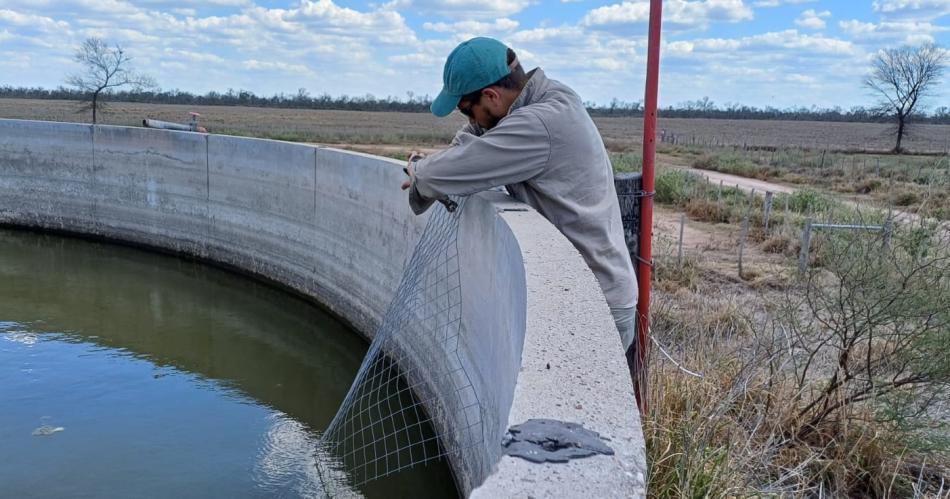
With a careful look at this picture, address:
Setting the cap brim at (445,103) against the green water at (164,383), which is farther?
the green water at (164,383)

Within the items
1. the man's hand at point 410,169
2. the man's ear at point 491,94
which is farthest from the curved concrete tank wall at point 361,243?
the man's ear at point 491,94

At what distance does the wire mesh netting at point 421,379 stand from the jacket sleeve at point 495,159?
1475 mm

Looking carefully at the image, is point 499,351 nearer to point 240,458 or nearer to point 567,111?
point 567,111

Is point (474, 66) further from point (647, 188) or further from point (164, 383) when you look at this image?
point (164, 383)

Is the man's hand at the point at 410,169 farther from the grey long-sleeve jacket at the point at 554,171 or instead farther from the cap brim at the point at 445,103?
the cap brim at the point at 445,103

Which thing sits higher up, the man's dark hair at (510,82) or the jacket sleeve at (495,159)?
the man's dark hair at (510,82)

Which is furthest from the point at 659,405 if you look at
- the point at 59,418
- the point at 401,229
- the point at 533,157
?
the point at 59,418

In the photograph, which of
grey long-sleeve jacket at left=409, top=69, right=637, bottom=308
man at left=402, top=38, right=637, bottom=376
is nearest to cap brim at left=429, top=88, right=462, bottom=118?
man at left=402, top=38, right=637, bottom=376

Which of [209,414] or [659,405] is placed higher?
[659,405]

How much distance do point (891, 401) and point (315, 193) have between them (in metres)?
8.78

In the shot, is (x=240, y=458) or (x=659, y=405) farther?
(x=240, y=458)

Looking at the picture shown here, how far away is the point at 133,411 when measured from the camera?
26.3ft

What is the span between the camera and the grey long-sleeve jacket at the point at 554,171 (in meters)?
3.00

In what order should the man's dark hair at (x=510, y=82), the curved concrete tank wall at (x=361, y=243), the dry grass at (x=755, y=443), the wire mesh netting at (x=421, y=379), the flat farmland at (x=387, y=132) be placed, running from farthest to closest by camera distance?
the flat farmland at (x=387, y=132) < the wire mesh netting at (x=421, y=379) < the man's dark hair at (x=510, y=82) < the dry grass at (x=755, y=443) < the curved concrete tank wall at (x=361, y=243)
